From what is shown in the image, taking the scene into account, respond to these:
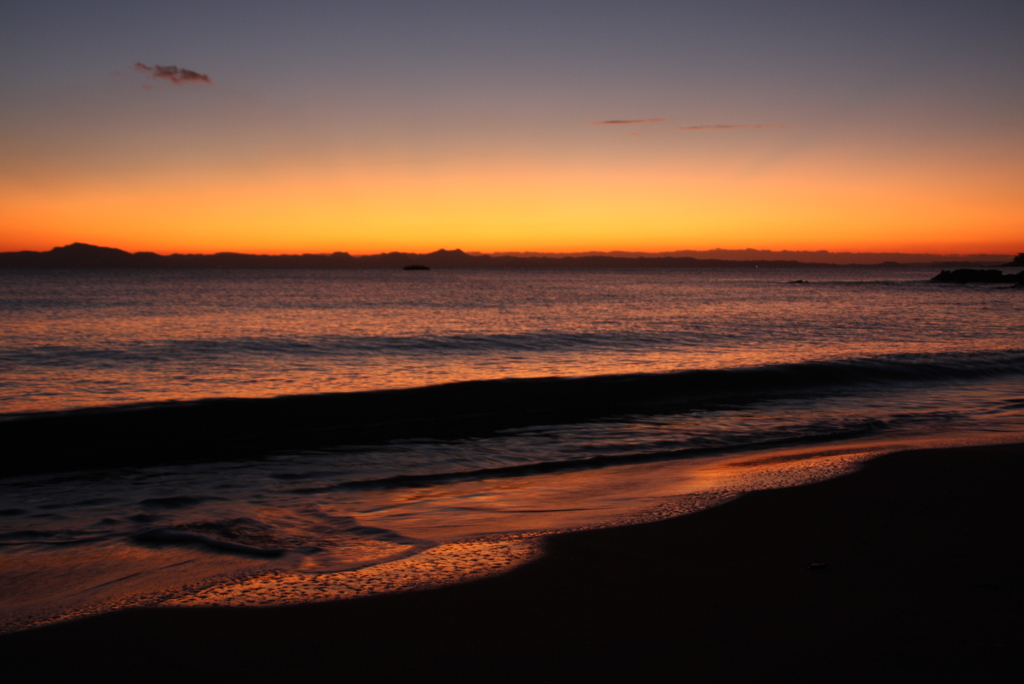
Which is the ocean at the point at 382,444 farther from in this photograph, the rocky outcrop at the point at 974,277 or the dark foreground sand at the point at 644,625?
the rocky outcrop at the point at 974,277

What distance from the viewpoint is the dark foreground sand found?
3537 millimetres

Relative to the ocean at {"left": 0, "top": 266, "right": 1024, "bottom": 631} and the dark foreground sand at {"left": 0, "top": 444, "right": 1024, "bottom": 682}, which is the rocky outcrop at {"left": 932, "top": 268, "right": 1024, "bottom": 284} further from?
the dark foreground sand at {"left": 0, "top": 444, "right": 1024, "bottom": 682}

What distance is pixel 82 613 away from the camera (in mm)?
4305

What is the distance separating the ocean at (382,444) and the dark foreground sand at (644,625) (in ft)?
1.46

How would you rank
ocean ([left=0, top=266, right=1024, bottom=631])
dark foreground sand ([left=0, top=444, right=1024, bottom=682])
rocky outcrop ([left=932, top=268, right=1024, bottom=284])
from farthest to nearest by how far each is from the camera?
rocky outcrop ([left=932, top=268, right=1024, bottom=284]) → ocean ([left=0, top=266, right=1024, bottom=631]) → dark foreground sand ([left=0, top=444, right=1024, bottom=682])

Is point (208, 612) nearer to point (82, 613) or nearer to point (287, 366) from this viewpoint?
point (82, 613)

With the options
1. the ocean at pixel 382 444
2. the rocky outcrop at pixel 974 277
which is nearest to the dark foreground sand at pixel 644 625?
the ocean at pixel 382 444

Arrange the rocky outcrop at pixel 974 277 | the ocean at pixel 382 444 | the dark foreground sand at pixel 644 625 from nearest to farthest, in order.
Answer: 1. the dark foreground sand at pixel 644 625
2. the ocean at pixel 382 444
3. the rocky outcrop at pixel 974 277

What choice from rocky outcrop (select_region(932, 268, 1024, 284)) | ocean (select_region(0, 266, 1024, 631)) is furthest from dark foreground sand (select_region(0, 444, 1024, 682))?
rocky outcrop (select_region(932, 268, 1024, 284))

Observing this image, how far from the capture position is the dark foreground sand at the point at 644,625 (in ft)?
11.6

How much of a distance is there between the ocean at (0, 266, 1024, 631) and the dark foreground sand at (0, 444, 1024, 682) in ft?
1.46

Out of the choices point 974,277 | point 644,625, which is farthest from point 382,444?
point 974,277

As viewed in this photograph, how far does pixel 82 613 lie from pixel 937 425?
42.6 feet

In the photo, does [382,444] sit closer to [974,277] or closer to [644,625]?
[644,625]
